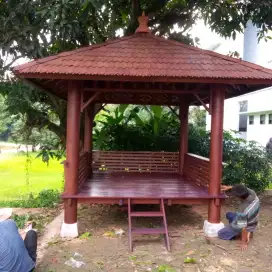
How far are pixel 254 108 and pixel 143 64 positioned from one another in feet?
55.9

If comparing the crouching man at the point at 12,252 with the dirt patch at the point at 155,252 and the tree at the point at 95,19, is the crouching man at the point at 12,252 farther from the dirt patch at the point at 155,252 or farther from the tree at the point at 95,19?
the tree at the point at 95,19

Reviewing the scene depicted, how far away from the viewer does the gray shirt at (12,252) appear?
10.3ft

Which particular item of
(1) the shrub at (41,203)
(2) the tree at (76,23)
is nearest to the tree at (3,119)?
(2) the tree at (76,23)

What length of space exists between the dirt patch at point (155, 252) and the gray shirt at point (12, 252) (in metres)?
0.86

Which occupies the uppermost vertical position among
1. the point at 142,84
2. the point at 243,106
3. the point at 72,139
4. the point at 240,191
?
the point at 243,106

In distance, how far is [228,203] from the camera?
8492 millimetres

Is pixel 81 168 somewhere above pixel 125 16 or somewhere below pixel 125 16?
below

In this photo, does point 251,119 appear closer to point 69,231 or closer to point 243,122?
point 243,122

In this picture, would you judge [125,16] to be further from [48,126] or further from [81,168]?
[81,168]

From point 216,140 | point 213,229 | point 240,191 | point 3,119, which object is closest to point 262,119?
point 216,140

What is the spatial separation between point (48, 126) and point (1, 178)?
1041 cm

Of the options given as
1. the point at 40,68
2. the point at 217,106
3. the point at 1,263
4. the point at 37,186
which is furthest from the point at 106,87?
the point at 37,186

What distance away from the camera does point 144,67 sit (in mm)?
5156

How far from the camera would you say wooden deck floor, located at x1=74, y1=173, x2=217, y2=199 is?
18.3ft
